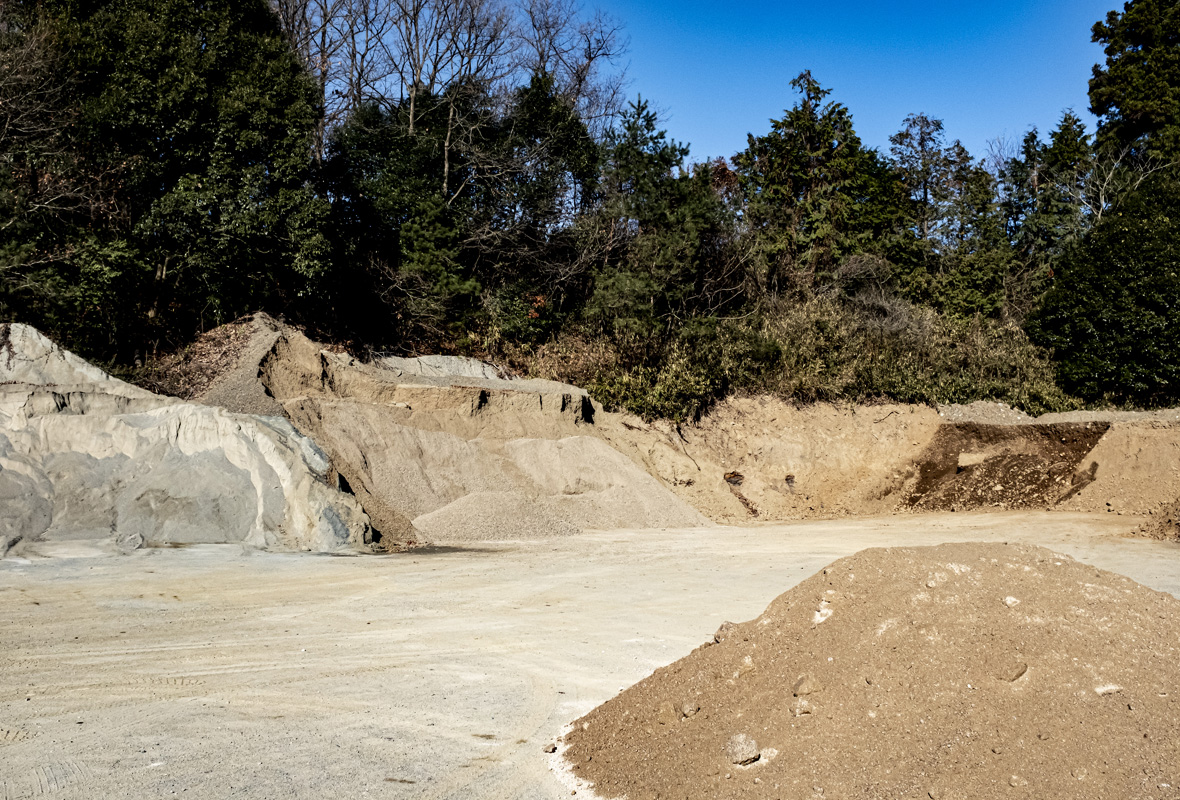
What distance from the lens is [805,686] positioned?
475 centimetres

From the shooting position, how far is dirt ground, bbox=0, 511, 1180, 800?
5.25m

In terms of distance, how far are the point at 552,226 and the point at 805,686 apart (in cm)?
2370

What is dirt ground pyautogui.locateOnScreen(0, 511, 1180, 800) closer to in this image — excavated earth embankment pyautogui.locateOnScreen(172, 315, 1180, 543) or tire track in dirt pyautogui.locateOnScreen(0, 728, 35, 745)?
tire track in dirt pyautogui.locateOnScreen(0, 728, 35, 745)

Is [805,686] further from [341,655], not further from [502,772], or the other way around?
[341,655]

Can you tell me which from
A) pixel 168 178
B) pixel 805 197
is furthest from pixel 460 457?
pixel 805 197

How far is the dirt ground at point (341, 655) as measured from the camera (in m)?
5.25

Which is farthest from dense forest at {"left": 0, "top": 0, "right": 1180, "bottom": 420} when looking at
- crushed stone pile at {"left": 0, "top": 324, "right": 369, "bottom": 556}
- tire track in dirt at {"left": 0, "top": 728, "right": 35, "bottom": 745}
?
tire track in dirt at {"left": 0, "top": 728, "right": 35, "bottom": 745}

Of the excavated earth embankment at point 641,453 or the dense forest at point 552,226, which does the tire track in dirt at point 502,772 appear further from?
the dense forest at point 552,226

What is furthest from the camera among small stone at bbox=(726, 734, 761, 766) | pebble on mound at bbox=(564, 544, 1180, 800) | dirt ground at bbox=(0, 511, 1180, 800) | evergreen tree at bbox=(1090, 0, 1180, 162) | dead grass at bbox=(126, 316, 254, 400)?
evergreen tree at bbox=(1090, 0, 1180, 162)

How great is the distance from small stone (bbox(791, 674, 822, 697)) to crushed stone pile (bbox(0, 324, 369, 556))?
958 centimetres

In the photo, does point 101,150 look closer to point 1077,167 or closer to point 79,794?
point 79,794

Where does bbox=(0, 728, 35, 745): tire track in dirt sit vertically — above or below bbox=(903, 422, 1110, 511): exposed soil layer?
below

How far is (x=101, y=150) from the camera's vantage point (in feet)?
60.8

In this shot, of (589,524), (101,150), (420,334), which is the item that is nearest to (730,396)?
(589,524)
